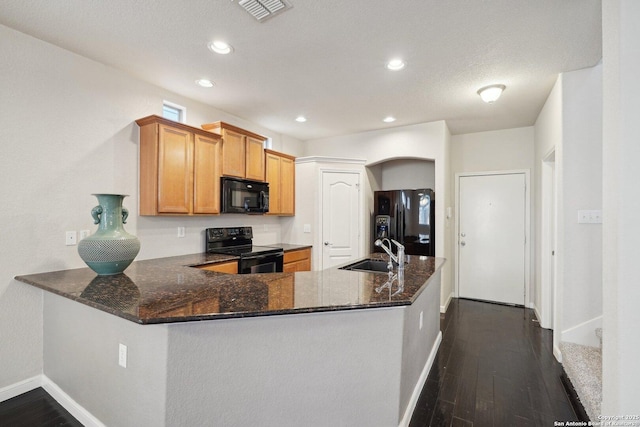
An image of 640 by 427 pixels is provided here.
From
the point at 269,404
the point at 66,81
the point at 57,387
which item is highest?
the point at 66,81

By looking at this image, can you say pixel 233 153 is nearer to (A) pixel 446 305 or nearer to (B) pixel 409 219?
(B) pixel 409 219

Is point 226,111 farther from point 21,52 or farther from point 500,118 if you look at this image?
point 500,118

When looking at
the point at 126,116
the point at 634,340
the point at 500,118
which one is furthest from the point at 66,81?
the point at 500,118

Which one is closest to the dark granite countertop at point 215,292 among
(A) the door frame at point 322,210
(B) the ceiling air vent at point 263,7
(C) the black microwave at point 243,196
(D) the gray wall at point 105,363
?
(D) the gray wall at point 105,363

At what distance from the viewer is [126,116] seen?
9.55 feet

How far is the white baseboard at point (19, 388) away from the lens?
2178 millimetres

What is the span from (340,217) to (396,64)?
2.49m

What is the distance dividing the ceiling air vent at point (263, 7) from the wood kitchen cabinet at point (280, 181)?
2.34 m

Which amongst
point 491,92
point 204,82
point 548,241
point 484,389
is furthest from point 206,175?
point 548,241

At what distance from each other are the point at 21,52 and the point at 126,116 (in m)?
0.80

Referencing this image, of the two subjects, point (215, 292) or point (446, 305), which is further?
point (446, 305)

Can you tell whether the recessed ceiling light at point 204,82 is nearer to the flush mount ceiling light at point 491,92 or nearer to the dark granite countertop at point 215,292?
the dark granite countertop at point 215,292

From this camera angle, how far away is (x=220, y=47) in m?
2.42

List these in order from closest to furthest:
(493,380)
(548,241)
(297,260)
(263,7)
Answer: (263,7)
(493,380)
(548,241)
(297,260)
